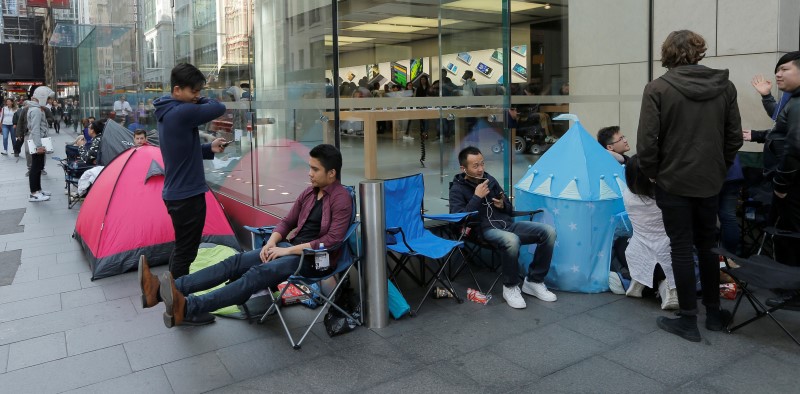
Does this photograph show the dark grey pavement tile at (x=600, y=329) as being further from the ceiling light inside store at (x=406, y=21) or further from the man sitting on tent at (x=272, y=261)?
the ceiling light inside store at (x=406, y=21)

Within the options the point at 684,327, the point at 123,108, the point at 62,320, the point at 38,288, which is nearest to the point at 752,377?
the point at 684,327

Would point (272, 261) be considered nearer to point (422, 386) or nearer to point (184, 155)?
point (184, 155)

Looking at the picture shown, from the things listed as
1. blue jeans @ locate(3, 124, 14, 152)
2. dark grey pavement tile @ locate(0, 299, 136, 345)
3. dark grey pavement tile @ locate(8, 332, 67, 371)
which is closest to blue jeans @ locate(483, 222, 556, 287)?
dark grey pavement tile @ locate(0, 299, 136, 345)

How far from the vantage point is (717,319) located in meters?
3.75

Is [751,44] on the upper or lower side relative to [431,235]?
upper

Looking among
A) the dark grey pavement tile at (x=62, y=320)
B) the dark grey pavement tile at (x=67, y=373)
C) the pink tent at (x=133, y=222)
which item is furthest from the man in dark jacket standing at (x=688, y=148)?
the pink tent at (x=133, y=222)

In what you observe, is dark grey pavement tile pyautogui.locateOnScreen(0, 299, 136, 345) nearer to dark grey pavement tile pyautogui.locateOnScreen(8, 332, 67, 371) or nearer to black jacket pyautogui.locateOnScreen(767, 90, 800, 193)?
dark grey pavement tile pyautogui.locateOnScreen(8, 332, 67, 371)

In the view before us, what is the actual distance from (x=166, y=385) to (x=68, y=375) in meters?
0.61

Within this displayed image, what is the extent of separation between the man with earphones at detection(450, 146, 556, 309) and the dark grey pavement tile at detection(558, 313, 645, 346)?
37cm

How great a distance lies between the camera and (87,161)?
29.6 feet

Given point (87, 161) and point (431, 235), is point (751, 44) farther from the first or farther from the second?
point (87, 161)

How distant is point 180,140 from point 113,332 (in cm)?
132

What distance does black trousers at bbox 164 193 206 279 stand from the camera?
4031 mm

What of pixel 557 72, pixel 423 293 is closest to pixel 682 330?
pixel 423 293
